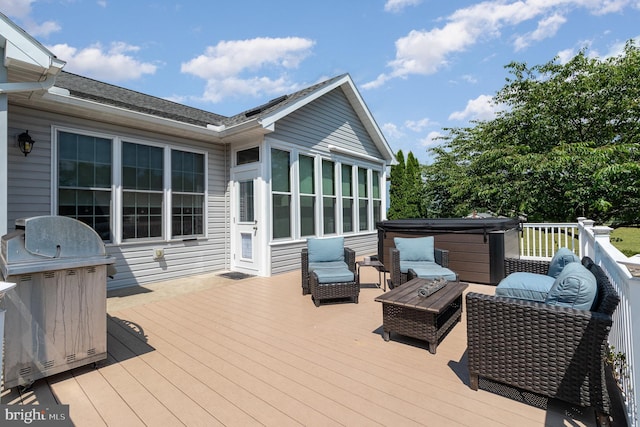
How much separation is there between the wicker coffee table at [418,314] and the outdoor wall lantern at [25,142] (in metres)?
5.34

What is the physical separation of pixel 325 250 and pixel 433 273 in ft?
5.80

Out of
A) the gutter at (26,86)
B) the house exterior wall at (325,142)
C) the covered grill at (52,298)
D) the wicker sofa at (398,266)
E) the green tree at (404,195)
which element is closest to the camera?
the covered grill at (52,298)

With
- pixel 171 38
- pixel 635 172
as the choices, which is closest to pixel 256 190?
pixel 171 38

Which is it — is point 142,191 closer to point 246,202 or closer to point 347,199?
point 246,202

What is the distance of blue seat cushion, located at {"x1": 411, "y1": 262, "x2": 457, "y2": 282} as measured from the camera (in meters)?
4.26

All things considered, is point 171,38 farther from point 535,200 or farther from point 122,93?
point 535,200

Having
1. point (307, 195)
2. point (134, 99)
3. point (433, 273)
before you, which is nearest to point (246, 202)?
point (307, 195)

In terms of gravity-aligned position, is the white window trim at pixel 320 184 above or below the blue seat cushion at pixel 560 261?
above

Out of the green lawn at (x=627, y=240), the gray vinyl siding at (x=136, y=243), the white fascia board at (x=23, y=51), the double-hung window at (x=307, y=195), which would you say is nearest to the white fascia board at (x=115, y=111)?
the gray vinyl siding at (x=136, y=243)

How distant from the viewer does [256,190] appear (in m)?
6.45

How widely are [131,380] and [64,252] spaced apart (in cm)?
120

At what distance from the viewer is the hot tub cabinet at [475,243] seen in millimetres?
5344

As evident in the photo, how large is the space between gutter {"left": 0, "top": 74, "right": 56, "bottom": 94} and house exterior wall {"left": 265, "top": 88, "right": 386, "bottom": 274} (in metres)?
3.49

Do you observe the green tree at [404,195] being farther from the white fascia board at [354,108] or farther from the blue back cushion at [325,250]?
the blue back cushion at [325,250]
